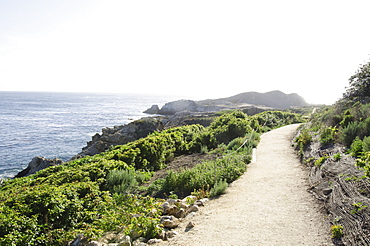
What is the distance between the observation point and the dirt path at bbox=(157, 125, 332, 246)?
4.38 meters

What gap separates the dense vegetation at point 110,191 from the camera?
460cm

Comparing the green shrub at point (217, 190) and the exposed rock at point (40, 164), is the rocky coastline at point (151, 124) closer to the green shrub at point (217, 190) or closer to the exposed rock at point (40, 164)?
the exposed rock at point (40, 164)

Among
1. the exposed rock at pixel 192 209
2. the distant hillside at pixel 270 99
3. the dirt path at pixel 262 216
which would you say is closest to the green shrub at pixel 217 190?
the dirt path at pixel 262 216

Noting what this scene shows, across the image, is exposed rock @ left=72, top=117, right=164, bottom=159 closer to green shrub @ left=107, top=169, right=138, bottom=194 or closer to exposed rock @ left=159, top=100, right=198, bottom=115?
green shrub @ left=107, top=169, right=138, bottom=194

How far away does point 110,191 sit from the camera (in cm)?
762

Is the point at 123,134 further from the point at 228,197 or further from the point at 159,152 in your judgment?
the point at 228,197

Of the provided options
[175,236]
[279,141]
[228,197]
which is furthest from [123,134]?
[175,236]

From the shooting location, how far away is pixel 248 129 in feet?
56.4

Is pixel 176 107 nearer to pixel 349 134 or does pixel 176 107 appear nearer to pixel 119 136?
pixel 119 136

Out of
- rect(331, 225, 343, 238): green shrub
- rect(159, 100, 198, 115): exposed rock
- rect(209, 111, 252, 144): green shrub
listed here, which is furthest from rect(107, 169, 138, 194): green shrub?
rect(159, 100, 198, 115): exposed rock

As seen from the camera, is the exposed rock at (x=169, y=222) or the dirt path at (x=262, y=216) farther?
the exposed rock at (x=169, y=222)

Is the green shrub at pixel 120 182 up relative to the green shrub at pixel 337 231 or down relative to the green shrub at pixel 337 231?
down

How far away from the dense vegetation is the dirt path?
2.36ft

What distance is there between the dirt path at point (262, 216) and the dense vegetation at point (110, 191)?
719mm
